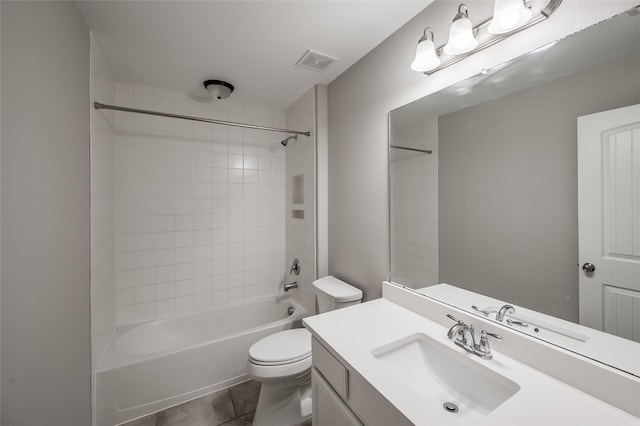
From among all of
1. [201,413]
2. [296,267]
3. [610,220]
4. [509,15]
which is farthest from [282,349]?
[509,15]

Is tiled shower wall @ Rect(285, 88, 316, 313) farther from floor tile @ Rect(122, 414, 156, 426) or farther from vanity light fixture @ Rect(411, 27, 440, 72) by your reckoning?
floor tile @ Rect(122, 414, 156, 426)

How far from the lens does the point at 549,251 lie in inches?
33.1

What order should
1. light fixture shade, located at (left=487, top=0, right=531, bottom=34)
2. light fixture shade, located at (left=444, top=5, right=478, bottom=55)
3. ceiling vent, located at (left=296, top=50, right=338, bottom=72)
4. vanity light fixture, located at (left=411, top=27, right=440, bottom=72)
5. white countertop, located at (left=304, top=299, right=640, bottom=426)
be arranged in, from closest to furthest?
1. white countertop, located at (left=304, top=299, right=640, bottom=426)
2. light fixture shade, located at (left=487, top=0, right=531, bottom=34)
3. light fixture shade, located at (left=444, top=5, right=478, bottom=55)
4. vanity light fixture, located at (left=411, top=27, right=440, bottom=72)
5. ceiling vent, located at (left=296, top=50, right=338, bottom=72)

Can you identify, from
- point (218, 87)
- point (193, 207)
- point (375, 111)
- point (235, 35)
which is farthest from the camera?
point (193, 207)

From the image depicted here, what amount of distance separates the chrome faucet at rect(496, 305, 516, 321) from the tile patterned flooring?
158cm

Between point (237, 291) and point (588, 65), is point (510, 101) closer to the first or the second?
point (588, 65)

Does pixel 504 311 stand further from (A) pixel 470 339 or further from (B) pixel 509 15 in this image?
(B) pixel 509 15

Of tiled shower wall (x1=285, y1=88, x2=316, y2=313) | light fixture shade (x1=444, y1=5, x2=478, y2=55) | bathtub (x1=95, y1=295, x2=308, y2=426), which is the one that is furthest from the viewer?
tiled shower wall (x1=285, y1=88, x2=316, y2=313)

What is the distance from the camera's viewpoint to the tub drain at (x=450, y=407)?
2.71ft

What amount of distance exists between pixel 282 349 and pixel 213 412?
67 cm

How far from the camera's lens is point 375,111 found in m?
1.54

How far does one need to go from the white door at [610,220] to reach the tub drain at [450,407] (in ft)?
1.62

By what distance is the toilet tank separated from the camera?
1.58 metres

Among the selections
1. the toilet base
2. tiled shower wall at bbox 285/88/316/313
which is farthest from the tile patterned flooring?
tiled shower wall at bbox 285/88/316/313
